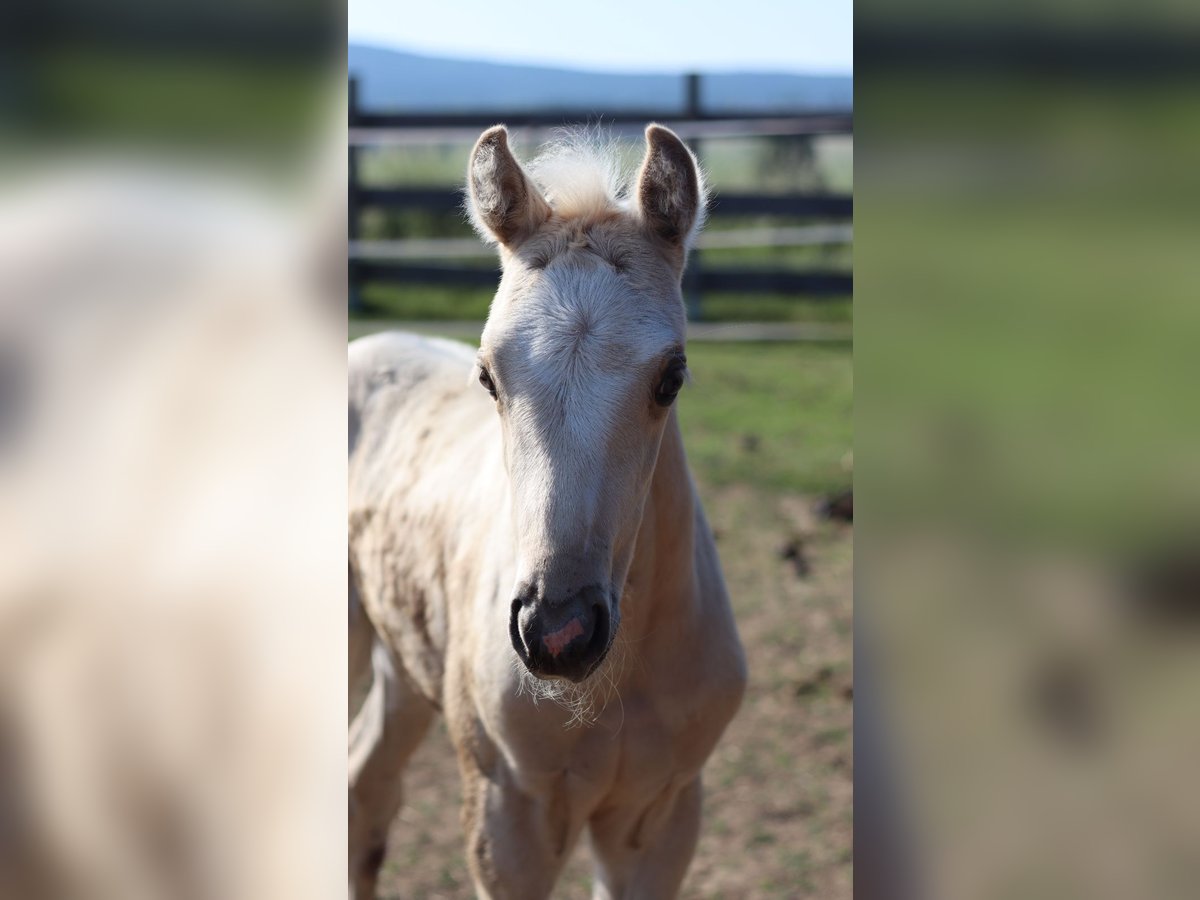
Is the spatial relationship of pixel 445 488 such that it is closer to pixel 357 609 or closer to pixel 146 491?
pixel 357 609

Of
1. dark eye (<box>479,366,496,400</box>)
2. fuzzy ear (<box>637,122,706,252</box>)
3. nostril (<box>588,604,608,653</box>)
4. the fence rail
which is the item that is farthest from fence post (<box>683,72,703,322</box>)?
nostril (<box>588,604,608,653</box>)

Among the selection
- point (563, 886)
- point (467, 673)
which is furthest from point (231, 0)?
point (563, 886)

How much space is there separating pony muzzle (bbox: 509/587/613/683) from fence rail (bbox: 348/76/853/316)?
8.22 m

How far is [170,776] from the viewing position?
0.76 meters

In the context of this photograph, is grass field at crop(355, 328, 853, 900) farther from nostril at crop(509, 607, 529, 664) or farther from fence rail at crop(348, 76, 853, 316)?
fence rail at crop(348, 76, 853, 316)

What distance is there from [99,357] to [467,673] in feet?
5.74

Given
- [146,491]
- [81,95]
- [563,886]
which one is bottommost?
[563,886]

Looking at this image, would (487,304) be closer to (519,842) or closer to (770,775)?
(770,775)

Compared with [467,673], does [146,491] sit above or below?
above

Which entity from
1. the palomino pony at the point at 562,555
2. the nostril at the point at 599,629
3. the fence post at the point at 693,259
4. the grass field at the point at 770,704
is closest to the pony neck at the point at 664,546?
the palomino pony at the point at 562,555

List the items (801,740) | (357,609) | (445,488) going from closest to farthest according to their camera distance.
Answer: (445,488)
(357,609)
(801,740)

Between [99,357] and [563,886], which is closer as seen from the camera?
[99,357]

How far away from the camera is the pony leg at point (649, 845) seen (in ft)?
7.81

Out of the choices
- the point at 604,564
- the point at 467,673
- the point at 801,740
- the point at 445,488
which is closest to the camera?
the point at 604,564
